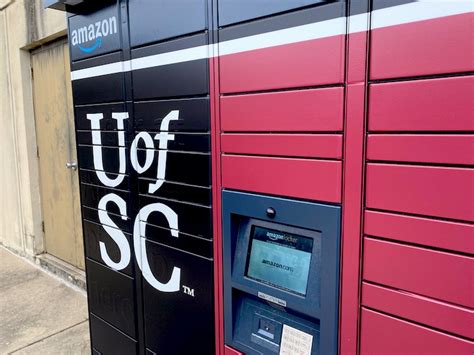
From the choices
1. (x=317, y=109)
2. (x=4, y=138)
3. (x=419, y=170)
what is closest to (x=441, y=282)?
(x=419, y=170)

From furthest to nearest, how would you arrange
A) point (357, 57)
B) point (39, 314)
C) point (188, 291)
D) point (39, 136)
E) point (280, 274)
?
1. point (39, 136)
2. point (39, 314)
3. point (188, 291)
4. point (280, 274)
5. point (357, 57)

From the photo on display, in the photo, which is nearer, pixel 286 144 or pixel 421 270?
pixel 421 270

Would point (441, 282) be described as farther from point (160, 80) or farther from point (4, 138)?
point (4, 138)

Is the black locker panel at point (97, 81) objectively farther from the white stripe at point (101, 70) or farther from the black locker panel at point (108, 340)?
the black locker panel at point (108, 340)

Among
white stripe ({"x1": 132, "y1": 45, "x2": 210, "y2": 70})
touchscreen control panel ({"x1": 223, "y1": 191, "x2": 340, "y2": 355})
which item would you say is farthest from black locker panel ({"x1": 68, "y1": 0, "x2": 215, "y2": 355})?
touchscreen control panel ({"x1": 223, "y1": 191, "x2": 340, "y2": 355})

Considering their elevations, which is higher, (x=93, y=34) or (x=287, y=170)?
(x=93, y=34)

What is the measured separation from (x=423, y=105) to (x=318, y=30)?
36cm

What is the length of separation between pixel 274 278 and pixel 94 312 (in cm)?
132

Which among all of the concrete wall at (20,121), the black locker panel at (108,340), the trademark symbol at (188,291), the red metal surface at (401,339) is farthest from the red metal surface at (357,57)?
the concrete wall at (20,121)

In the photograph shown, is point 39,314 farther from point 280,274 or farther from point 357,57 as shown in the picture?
point 357,57

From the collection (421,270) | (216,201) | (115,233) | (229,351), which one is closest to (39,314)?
(115,233)

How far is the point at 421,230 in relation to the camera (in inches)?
39.8

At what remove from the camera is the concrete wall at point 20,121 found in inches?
154

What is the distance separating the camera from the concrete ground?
2917 mm
